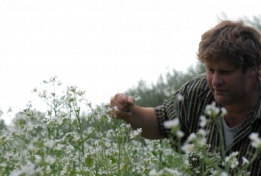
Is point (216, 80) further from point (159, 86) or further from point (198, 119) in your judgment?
point (159, 86)

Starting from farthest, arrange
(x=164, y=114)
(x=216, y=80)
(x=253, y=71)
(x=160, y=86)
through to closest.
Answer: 1. (x=160, y=86)
2. (x=164, y=114)
3. (x=253, y=71)
4. (x=216, y=80)

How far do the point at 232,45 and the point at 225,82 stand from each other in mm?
311

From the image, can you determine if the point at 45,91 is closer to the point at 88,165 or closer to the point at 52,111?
the point at 52,111

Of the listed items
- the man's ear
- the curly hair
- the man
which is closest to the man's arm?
the man

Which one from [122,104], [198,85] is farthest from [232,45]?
[122,104]

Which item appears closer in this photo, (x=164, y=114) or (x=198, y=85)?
(x=198, y=85)

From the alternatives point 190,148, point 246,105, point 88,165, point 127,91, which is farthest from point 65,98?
point 127,91

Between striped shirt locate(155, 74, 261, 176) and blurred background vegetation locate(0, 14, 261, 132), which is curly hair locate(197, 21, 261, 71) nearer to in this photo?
striped shirt locate(155, 74, 261, 176)

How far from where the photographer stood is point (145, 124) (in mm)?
4785

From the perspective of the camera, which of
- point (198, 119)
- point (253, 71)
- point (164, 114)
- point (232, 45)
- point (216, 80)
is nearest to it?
point (216, 80)

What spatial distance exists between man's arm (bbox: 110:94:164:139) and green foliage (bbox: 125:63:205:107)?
576 centimetres

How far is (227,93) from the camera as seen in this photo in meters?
4.16

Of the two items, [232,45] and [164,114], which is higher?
[232,45]

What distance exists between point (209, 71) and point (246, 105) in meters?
0.43
